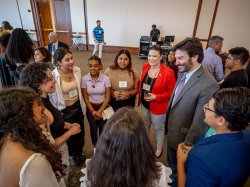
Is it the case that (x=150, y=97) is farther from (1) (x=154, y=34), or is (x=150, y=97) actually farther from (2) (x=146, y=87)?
(1) (x=154, y=34)

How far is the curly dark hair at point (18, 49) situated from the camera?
220cm

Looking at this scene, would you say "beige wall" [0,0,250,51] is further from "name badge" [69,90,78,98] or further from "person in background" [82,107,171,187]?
"person in background" [82,107,171,187]

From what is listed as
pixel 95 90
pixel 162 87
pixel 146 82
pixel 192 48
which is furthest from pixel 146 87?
pixel 192 48

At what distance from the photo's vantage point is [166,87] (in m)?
2.04

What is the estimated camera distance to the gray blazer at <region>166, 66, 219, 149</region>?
4.49 feet

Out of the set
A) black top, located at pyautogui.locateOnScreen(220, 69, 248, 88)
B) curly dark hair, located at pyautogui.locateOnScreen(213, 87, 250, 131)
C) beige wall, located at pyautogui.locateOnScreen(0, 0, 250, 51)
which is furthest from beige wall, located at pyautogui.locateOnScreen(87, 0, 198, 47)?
curly dark hair, located at pyautogui.locateOnScreen(213, 87, 250, 131)

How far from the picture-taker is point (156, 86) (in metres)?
2.01

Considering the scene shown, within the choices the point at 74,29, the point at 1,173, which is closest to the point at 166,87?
the point at 1,173

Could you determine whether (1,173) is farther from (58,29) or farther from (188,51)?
(58,29)

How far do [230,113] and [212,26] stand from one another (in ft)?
26.6

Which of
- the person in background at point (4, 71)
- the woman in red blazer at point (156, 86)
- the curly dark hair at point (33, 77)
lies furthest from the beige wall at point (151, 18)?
the curly dark hair at point (33, 77)

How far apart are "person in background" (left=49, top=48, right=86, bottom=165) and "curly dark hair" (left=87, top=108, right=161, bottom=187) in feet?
4.23

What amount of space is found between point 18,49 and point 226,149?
2.54 metres

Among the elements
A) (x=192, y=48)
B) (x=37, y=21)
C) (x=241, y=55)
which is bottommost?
(x=241, y=55)
